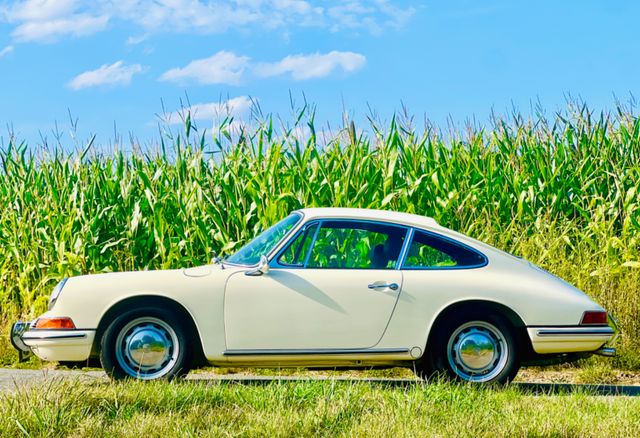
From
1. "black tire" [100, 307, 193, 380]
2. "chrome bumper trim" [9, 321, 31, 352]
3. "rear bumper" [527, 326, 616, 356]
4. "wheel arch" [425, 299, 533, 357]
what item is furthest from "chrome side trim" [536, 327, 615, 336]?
"chrome bumper trim" [9, 321, 31, 352]

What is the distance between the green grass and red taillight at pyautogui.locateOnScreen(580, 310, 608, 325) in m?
1.08

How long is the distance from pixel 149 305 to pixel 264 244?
3.74ft

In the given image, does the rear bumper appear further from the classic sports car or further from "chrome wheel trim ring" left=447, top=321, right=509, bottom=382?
"chrome wheel trim ring" left=447, top=321, right=509, bottom=382

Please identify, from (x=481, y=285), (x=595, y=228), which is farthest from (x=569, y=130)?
(x=481, y=285)

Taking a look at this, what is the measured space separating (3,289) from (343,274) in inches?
290

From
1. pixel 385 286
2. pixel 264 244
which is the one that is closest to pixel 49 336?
pixel 264 244

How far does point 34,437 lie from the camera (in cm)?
556

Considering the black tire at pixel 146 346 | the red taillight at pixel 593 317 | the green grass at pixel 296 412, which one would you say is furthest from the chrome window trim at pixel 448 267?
the black tire at pixel 146 346

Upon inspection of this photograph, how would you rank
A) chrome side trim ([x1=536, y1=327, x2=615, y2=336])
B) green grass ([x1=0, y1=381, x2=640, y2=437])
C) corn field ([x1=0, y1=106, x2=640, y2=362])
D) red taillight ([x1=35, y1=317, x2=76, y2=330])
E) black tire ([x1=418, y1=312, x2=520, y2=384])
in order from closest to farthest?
green grass ([x1=0, y1=381, x2=640, y2=437]) → red taillight ([x1=35, y1=317, x2=76, y2=330]) → black tire ([x1=418, y1=312, x2=520, y2=384]) → chrome side trim ([x1=536, y1=327, x2=615, y2=336]) → corn field ([x1=0, y1=106, x2=640, y2=362])

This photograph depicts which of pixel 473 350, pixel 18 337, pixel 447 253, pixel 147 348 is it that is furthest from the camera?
pixel 447 253

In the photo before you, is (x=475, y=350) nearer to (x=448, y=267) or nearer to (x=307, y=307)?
(x=448, y=267)

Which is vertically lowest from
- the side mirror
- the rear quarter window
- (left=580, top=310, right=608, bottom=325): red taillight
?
(left=580, top=310, right=608, bottom=325): red taillight

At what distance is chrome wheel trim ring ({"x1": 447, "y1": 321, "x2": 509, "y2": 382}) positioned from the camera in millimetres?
7703

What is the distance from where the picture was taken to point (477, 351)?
305 inches
